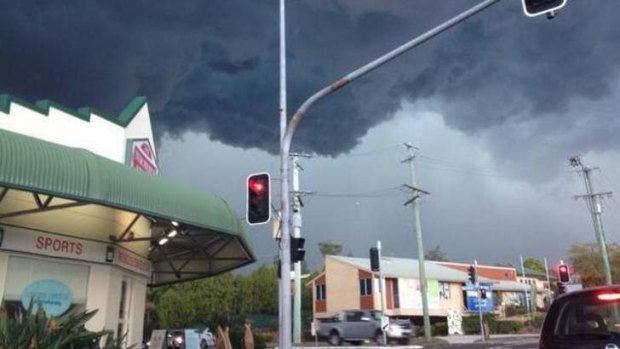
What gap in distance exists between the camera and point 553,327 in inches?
259

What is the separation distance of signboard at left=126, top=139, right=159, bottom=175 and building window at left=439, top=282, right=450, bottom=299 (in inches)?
1880

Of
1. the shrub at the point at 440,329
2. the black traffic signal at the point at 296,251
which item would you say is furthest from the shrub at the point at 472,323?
the black traffic signal at the point at 296,251

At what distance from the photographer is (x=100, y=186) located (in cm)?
1138

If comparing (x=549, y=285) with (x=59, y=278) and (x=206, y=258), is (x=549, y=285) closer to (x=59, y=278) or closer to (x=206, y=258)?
(x=206, y=258)

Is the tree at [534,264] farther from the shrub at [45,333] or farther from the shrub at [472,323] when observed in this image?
the shrub at [45,333]

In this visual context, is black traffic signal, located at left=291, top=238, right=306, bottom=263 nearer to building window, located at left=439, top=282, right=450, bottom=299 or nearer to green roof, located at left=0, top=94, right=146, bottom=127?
green roof, located at left=0, top=94, right=146, bottom=127

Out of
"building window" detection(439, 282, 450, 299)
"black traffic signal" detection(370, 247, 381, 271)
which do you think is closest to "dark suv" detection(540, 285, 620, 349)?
"black traffic signal" detection(370, 247, 381, 271)

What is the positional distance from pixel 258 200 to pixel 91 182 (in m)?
3.66

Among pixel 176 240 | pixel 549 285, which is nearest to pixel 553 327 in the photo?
pixel 176 240

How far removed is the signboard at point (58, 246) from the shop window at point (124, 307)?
618mm

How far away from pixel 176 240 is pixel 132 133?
4139 mm

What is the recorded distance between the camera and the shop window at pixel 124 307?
16438 millimetres

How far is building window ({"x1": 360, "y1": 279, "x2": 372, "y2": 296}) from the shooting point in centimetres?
5762

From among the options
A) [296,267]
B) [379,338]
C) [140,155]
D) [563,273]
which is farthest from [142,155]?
[379,338]
